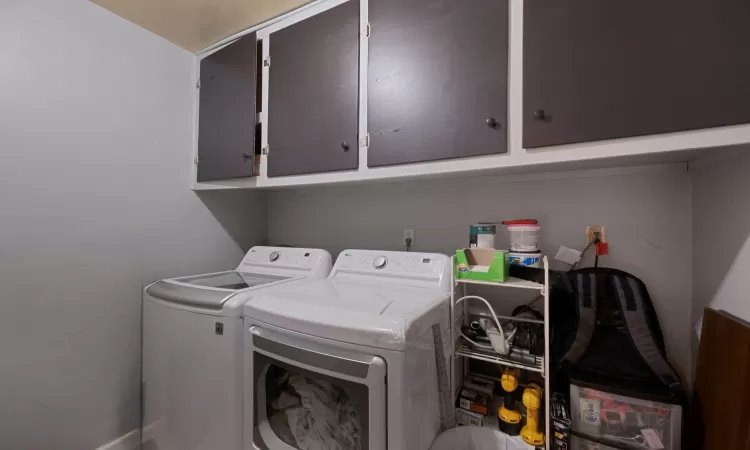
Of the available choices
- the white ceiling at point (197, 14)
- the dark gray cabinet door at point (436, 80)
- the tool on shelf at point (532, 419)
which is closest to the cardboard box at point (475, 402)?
the tool on shelf at point (532, 419)

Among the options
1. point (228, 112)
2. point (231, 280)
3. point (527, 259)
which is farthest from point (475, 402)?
point (228, 112)

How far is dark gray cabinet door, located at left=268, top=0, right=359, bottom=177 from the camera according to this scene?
130 centimetres

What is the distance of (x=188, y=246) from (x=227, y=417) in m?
1.10

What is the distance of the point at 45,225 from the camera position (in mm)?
1278

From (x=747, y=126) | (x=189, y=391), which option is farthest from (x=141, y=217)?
(x=747, y=126)

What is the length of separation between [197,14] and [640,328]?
96.3 inches

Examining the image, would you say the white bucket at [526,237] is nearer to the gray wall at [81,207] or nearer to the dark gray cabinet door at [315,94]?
the dark gray cabinet door at [315,94]

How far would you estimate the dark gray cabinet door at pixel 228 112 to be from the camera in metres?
1.56

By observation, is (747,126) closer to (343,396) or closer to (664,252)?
(664,252)

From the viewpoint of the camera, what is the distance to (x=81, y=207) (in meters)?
1.38

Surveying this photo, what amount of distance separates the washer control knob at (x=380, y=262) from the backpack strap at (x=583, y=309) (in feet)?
2.59

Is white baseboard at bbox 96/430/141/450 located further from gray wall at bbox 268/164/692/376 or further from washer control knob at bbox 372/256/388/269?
washer control knob at bbox 372/256/388/269

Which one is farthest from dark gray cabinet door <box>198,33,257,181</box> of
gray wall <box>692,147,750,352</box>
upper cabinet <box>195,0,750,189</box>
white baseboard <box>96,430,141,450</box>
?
gray wall <box>692,147,750,352</box>

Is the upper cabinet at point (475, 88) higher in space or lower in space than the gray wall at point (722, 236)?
higher
